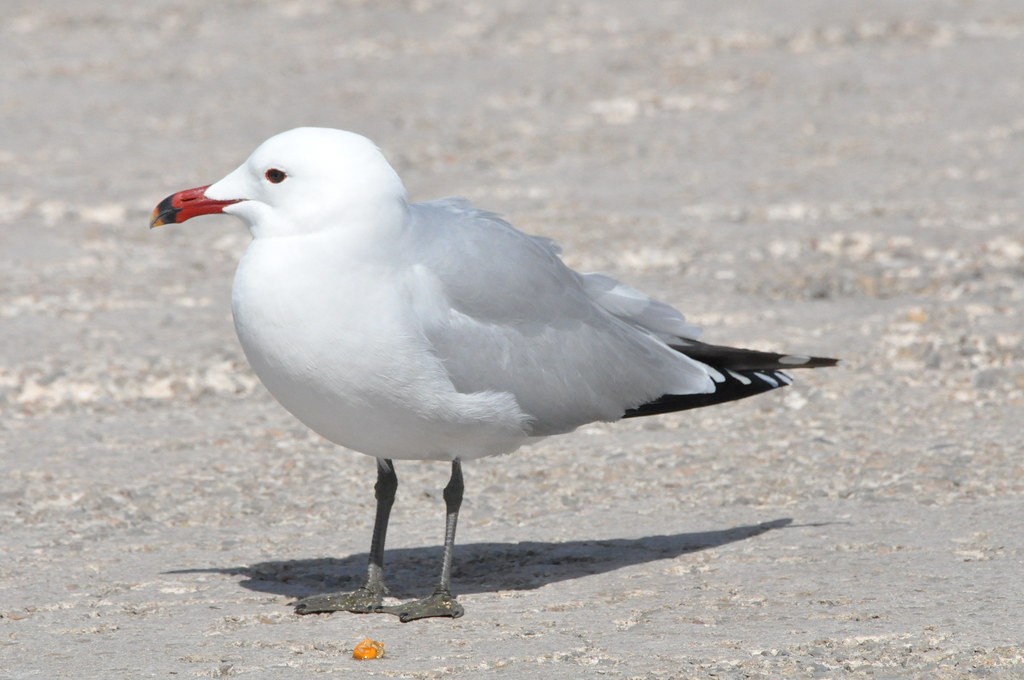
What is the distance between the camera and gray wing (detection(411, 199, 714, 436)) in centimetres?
454

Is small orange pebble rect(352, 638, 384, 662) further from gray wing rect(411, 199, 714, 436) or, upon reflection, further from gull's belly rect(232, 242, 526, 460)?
gray wing rect(411, 199, 714, 436)

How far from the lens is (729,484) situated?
18.9ft

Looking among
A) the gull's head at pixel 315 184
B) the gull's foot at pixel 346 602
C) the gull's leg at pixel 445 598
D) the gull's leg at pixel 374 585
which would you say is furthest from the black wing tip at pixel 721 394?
the gull's head at pixel 315 184

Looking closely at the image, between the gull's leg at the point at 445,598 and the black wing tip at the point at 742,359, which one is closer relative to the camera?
the gull's leg at the point at 445,598

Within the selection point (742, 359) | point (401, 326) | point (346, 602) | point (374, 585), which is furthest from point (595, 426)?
point (401, 326)

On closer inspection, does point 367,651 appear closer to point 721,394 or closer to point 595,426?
point 721,394

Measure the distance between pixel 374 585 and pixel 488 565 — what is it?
50 cm

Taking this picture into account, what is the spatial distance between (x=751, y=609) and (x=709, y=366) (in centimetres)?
92

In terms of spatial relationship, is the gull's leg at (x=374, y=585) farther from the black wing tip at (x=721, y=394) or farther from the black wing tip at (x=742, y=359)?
the black wing tip at (x=742, y=359)

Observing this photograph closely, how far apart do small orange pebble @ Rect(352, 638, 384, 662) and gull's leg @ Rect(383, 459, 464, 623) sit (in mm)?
300

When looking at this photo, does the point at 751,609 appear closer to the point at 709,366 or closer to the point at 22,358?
the point at 709,366

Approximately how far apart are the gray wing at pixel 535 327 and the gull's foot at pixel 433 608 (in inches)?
22.1

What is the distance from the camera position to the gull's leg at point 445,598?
15.0 feet

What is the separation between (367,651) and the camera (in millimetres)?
4230
